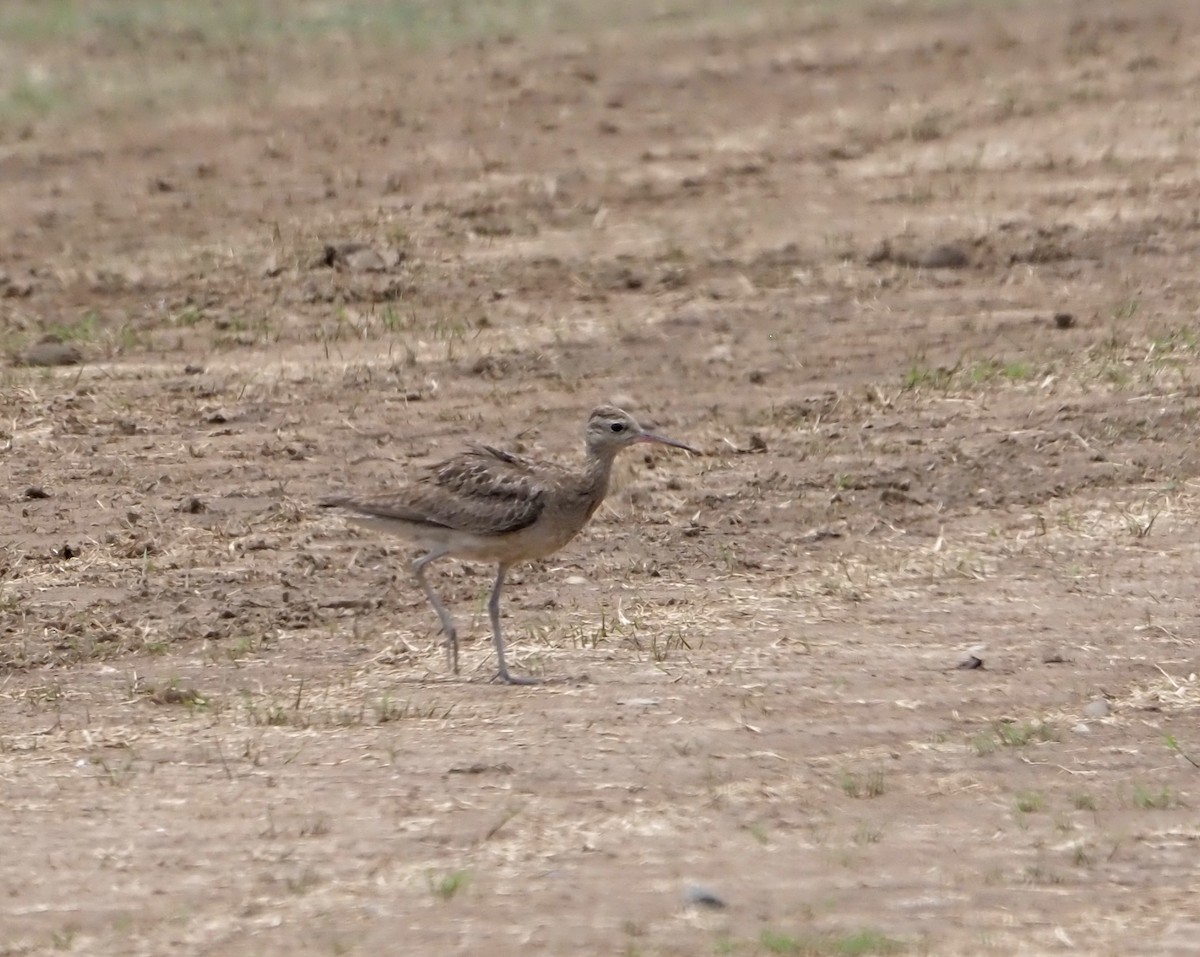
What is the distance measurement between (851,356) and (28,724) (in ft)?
20.6

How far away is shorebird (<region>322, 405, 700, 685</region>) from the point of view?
9406 millimetres

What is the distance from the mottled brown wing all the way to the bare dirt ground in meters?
0.58

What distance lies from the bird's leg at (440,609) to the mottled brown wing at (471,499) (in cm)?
19

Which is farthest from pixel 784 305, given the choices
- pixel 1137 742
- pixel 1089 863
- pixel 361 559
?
pixel 1089 863

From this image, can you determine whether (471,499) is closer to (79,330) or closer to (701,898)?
(701,898)

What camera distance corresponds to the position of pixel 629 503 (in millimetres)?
11484

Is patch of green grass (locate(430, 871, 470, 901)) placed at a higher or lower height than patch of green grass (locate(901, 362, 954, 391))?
lower

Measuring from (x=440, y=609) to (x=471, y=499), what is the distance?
48cm

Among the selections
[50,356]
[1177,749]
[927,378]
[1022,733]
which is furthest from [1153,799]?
[50,356]

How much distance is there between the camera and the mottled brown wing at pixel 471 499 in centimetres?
941

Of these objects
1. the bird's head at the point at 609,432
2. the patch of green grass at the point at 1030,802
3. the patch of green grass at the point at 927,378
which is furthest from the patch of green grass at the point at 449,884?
the patch of green grass at the point at 927,378

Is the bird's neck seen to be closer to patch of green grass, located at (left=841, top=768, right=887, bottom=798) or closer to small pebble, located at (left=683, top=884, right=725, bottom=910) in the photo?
patch of green grass, located at (left=841, top=768, right=887, bottom=798)

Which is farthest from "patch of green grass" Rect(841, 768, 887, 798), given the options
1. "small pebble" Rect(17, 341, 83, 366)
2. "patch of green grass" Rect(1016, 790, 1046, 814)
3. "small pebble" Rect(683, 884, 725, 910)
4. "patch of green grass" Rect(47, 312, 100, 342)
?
"patch of green grass" Rect(47, 312, 100, 342)

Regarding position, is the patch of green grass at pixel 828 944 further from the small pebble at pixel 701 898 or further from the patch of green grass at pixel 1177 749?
the patch of green grass at pixel 1177 749
